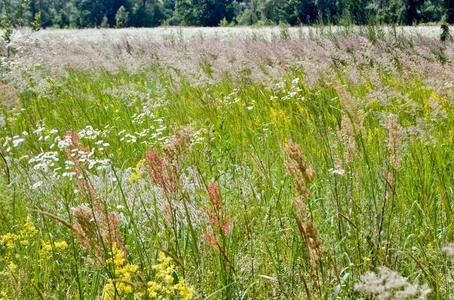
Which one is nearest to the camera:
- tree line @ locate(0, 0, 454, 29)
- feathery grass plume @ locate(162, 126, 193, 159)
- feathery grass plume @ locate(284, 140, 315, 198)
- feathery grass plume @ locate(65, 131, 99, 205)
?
feathery grass plume @ locate(284, 140, 315, 198)

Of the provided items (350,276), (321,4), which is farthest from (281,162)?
(321,4)

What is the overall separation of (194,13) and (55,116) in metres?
57.7

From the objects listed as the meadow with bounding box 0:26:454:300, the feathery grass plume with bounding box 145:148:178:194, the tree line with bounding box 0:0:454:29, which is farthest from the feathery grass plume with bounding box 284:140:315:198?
the tree line with bounding box 0:0:454:29

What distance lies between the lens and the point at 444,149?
2.82 metres

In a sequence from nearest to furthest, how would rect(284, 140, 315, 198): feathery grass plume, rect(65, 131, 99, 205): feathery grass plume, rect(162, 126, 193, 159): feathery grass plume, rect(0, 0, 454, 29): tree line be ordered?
rect(284, 140, 315, 198): feathery grass plume, rect(65, 131, 99, 205): feathery grass plume, rect(162, 126, 193, 159): feathery grass plume, rect(0, 0, 454, 29): tree line

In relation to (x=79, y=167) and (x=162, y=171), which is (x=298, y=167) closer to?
(x=162, y=171)

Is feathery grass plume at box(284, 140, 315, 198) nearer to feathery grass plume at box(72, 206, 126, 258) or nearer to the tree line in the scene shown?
feathery grass plume at box(72, 206, 126, 258)

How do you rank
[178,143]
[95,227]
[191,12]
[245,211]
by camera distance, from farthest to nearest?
[191,12]
[245,211]
[178,143]
[95,227]

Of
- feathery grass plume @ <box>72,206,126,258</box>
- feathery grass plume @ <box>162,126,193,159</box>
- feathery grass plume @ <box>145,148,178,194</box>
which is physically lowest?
feathery grass plume @ <box>72,206,126,258</box>

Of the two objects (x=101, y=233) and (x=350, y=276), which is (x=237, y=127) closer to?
(x=350, y=276)

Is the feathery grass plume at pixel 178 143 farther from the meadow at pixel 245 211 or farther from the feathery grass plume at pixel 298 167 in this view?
the feathery grass plume at pixel 298 167

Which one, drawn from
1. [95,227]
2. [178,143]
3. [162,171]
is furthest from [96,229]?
[178,143]

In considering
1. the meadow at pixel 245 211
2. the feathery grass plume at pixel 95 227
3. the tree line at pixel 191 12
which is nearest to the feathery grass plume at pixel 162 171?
the meadow at pixel 245 211

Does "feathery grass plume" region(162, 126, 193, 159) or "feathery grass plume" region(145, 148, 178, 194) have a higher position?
"feathery grass plume" region(162, 126, 193, 159)
